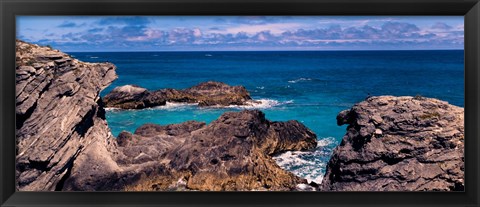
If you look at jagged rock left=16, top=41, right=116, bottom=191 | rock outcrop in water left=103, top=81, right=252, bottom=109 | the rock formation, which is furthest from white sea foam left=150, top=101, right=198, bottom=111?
jagged rock left=16, top=41, right=116, bottom=191

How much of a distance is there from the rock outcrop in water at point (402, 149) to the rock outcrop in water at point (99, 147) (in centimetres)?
147

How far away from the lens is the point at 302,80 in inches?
640

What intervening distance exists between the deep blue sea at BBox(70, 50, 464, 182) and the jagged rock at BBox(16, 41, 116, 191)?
2.69 m

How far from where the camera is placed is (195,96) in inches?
611

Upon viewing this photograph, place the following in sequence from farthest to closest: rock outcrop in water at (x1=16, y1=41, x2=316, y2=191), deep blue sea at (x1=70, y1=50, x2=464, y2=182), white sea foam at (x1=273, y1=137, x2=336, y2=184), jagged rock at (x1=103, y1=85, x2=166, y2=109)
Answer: jagged rock at (x1=103, y1=85, x2=166, y2=109) < deep blue sea at (x1=70, y1=50, x2=464, y2=182) < white sea foam at (x1=273, y1=137, x2=336, y2=184) < rock outcrop in water at (x1=16, y1=41, x2=316, y2=191)

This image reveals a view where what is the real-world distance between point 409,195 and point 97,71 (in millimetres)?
6319

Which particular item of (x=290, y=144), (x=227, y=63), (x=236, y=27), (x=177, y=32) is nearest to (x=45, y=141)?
(x=236, y=27)

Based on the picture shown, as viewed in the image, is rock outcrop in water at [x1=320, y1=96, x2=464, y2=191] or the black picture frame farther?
rock outcrop in water at [x1=320, y1=96, x2=464, y2=191]

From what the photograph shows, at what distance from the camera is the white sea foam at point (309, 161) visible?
906cm

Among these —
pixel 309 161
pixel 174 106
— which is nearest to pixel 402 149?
pixel 309 161

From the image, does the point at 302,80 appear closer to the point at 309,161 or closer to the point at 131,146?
the point at 309,161

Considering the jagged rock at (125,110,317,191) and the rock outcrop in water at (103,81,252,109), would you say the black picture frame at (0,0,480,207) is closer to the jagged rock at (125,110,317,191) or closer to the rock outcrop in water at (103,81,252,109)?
the jagged rock at (125,110,317,191)

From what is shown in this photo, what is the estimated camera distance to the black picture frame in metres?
5.20
